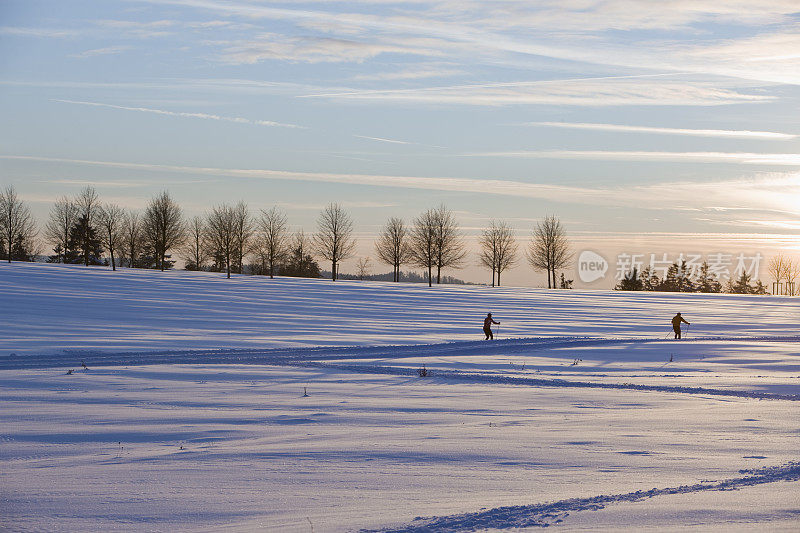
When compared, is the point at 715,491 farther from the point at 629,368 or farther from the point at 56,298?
the point at 56,298

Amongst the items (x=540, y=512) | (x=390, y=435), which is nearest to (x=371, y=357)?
(x=390, y=435)

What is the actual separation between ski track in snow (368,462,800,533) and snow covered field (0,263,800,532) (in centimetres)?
3


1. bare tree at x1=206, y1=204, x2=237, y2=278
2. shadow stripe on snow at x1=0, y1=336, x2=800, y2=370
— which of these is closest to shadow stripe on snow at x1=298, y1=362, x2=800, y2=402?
shadow stripe on snow at x1=0, y1=336, x2=800, y2=370

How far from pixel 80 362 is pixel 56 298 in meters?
27.7

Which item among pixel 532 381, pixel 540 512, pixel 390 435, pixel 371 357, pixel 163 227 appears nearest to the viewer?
pixel 540 512

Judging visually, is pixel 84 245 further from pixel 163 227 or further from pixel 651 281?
pixel 651 281

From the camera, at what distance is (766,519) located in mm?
6391

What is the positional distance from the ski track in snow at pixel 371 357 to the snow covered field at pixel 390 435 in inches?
4.6

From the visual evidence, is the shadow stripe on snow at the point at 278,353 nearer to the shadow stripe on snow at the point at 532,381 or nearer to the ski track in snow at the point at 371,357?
the ski track in snow at the point at 371,357

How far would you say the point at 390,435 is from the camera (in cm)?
1031

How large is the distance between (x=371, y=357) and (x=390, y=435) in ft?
42.8

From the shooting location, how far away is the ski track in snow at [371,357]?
1709 cm

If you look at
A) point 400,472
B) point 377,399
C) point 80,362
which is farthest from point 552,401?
point 80,362

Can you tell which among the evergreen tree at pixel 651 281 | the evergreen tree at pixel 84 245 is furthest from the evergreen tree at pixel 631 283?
the evergreen tree at pixel 84 245
